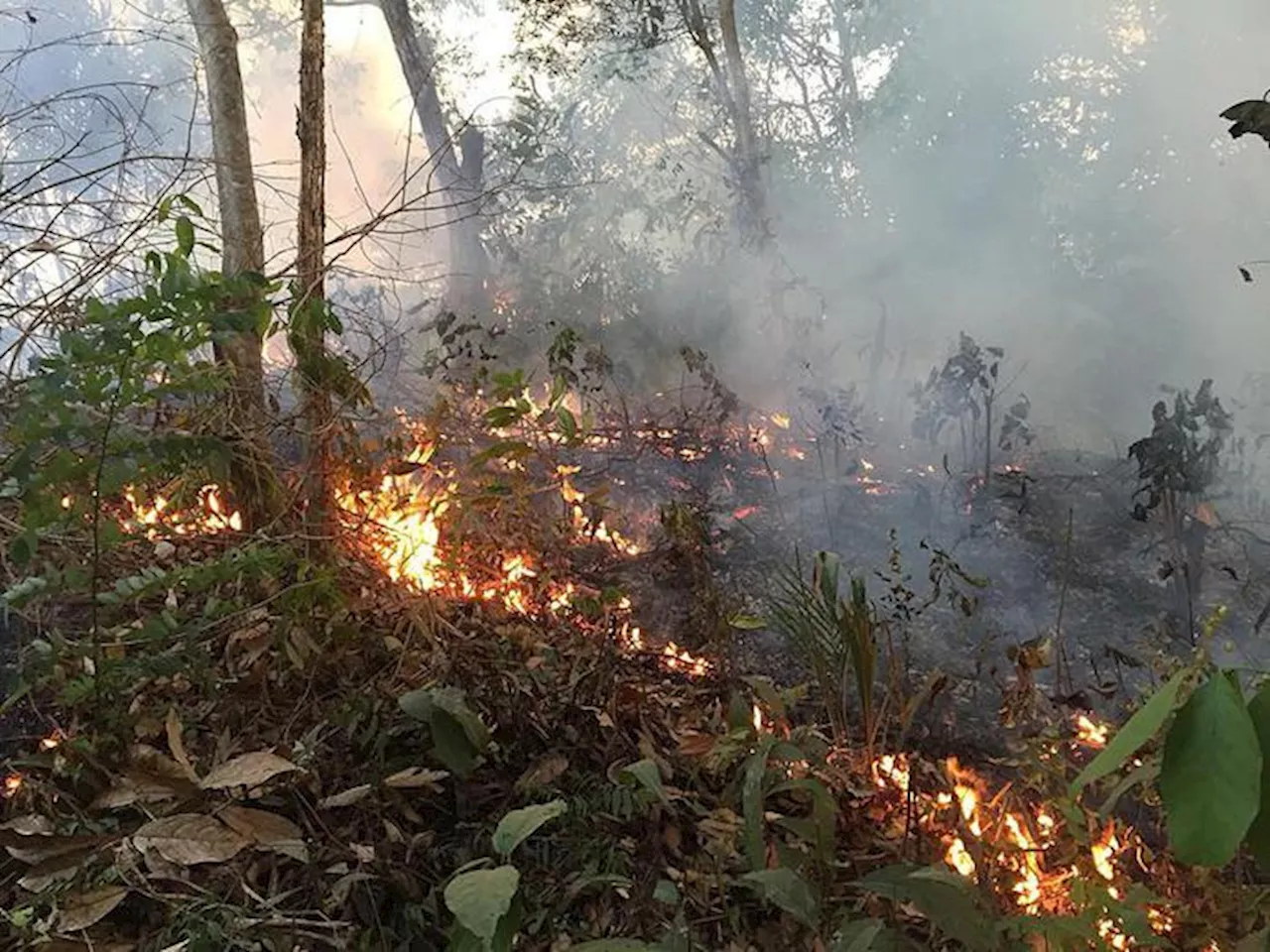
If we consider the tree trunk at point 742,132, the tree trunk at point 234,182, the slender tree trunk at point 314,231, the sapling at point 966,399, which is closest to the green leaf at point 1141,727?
the slender tree trunk at point 314,231

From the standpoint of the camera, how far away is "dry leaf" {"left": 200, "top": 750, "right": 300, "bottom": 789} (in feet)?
5.50

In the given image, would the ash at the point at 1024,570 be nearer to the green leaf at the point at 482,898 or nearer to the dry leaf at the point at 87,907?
the green leaf at the point at 482,898

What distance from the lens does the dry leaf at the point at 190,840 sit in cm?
157

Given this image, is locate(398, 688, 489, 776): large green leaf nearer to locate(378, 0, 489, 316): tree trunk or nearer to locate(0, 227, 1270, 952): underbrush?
locate(0, 227, 1270, 952): underbrush

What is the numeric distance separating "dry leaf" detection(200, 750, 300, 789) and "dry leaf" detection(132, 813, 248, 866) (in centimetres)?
7

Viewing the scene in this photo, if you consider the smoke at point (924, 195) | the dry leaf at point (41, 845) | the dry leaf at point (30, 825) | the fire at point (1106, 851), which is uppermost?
the smoke at point (924, 195)

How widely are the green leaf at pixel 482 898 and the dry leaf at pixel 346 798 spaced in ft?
2.07

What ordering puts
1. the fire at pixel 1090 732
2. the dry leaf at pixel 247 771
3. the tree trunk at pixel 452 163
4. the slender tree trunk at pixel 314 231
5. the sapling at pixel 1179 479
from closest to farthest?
the dry leaf at pixel 247 771
the fire at pixel 1090 732
the slender tree trunk at pixel 314 231
the sapling at pixel 1179 479
the tree trunk at pixel 452 163

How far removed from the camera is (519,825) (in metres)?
1.41

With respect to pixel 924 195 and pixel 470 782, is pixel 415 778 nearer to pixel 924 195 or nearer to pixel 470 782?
pixel 470 782

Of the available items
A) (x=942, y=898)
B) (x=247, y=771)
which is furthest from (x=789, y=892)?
(x=247, y=771)

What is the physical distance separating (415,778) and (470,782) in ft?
0.46

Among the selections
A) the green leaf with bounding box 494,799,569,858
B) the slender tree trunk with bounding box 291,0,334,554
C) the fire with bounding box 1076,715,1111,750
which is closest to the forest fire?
the fire with bounding box 1076,715,1111,750

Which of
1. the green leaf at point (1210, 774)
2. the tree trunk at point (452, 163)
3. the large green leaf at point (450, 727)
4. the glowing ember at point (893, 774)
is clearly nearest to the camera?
the green leaf at point (1210, 774)
